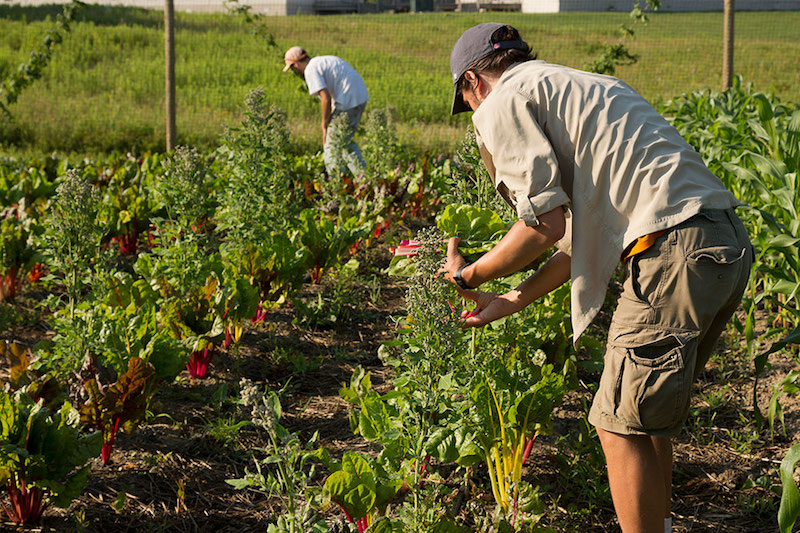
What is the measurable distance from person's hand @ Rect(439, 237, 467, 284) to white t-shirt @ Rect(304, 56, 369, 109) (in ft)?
16.1

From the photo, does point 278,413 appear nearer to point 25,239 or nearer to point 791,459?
point 791,459

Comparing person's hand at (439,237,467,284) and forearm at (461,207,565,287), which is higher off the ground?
forearm at (461,207,565,287)

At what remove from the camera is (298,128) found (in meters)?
11.2

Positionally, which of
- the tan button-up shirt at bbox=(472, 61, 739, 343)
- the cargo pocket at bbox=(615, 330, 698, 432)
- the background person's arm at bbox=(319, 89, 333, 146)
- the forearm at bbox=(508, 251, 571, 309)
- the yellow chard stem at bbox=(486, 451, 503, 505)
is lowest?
the yellow chard stem at bbox=(486, 451, 503, 505)

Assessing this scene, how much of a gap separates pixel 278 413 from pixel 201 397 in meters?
1.49

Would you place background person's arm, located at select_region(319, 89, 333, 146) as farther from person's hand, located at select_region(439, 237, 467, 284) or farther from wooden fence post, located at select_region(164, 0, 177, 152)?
person's hand, located at select_region(439, 237, 467, 284)

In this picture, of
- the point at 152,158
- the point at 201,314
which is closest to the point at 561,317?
the point at 201,314

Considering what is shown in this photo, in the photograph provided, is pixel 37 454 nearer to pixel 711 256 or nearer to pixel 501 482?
pixel 501 482

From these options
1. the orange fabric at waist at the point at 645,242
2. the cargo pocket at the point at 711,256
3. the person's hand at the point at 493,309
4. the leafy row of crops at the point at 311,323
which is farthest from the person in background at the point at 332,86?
the cargo pocket at the point at 711,256

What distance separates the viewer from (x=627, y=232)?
2.02m

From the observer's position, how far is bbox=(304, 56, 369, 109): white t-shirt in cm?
698

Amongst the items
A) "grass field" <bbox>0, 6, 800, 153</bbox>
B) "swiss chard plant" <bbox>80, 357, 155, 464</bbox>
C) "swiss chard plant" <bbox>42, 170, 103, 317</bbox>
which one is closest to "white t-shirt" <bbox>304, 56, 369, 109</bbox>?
"grass field" <bbox>0, 6, 800, 153</bbox>

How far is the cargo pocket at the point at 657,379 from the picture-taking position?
198 cm

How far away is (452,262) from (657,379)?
0.70m
